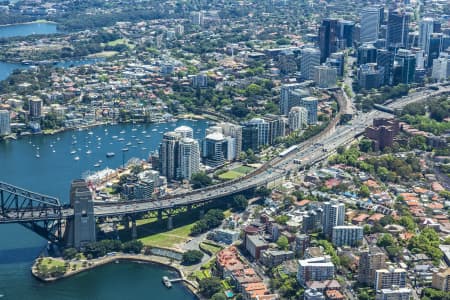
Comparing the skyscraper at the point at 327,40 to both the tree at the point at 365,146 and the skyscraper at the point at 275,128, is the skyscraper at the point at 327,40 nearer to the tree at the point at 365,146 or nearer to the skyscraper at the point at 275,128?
the skyscraper at the point at 275,128

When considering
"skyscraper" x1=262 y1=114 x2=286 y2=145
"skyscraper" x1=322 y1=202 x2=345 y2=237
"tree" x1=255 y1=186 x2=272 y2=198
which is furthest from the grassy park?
"skyscraper" x1=322 y1=202 x2=345 y2=237

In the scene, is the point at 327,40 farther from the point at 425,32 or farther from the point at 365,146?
the point at 365,146

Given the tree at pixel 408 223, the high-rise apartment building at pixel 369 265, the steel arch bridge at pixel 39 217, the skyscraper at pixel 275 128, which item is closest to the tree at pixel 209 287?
the high-rise apartment building at pixel 369 265

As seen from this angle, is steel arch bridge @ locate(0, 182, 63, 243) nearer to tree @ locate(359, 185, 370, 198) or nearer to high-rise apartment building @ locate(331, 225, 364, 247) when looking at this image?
high-rise apartment building @ locate(331, 225, 364, 247)

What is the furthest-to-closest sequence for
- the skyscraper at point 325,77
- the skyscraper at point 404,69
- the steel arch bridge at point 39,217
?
the skyscraper at point 404,69, the skyscraper at point 325,77, the steel arch bridge at point 39,217

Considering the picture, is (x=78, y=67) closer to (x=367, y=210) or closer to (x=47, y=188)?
(x=47, y=188)

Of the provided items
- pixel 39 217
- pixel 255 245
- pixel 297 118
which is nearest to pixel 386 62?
pixel 297 118
